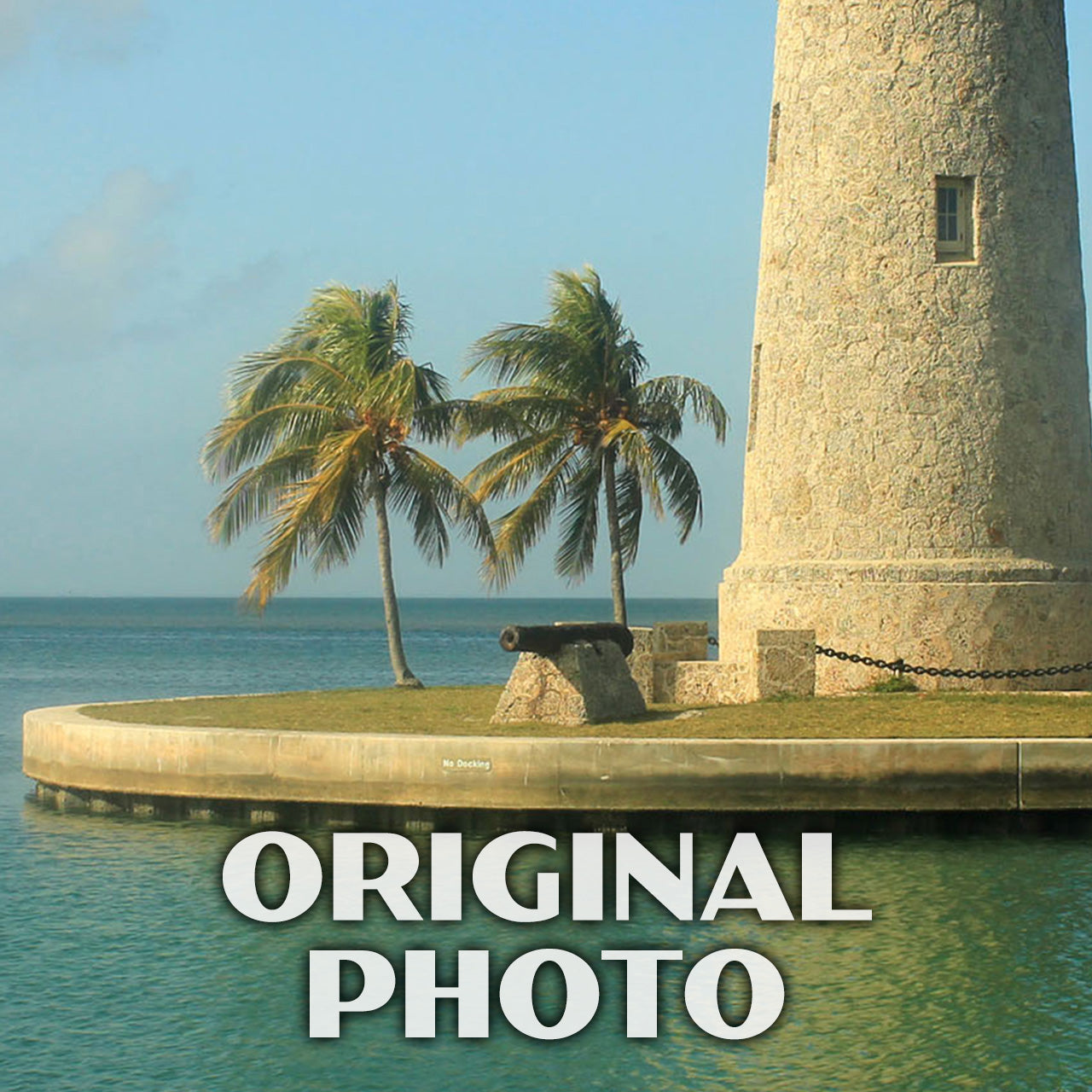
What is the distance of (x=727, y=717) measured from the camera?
2145 centimetres

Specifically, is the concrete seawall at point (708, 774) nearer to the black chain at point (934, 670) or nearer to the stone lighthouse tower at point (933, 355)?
the black chain at point (934, 670)

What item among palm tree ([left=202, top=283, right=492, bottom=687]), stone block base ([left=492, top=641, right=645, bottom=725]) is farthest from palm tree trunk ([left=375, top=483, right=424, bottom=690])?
stone block base ([left=492, top=641, right=645, bottom=725])

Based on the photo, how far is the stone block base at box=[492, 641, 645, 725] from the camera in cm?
2112

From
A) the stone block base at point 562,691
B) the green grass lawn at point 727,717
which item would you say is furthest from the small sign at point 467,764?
the stone block base at point 562,691

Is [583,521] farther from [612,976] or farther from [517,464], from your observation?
[612,976]

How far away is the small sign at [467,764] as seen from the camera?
18.9 metres

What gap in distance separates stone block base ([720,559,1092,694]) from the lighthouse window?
13.5 ft

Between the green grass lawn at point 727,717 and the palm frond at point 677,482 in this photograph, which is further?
the palm frond at point 677,482

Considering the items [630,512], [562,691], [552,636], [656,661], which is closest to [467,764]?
[562,691]

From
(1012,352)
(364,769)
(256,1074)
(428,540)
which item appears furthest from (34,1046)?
(428,540)

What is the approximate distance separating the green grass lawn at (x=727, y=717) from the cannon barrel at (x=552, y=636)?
894 millimetres

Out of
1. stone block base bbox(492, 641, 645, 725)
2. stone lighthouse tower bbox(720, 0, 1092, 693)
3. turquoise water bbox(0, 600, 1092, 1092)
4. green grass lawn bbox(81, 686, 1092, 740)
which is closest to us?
turquoise water bbox(0, 600, 1092, 1092)

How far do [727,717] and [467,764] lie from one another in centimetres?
380

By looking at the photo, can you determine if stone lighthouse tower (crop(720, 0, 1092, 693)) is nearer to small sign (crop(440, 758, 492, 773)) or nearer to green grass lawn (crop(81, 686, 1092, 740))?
green grass lawn (crop(81, 686, 1092, 740))
